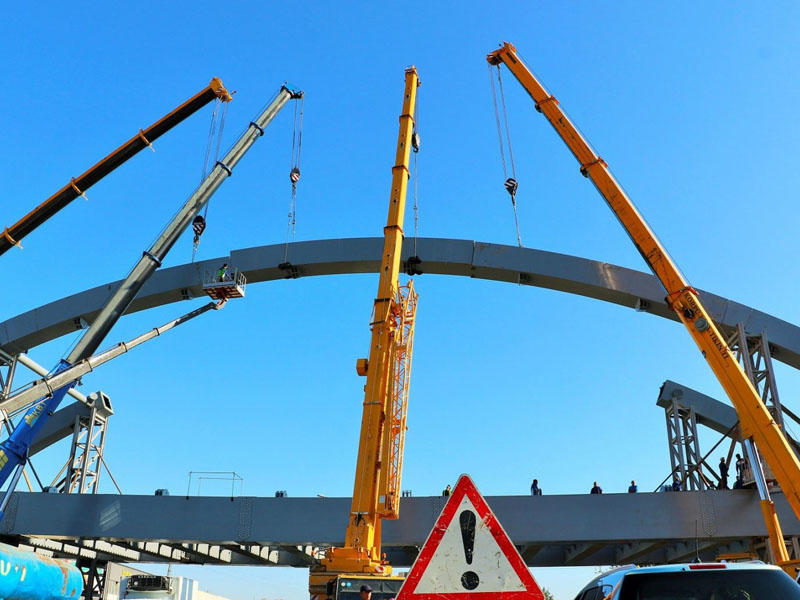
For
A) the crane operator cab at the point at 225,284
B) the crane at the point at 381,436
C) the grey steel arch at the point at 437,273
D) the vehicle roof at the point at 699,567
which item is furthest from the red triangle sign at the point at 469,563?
the crane operator cab at the point at 225,284

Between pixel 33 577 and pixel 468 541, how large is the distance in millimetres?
7427

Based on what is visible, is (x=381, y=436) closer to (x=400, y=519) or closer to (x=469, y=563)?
(x=400, y=519)

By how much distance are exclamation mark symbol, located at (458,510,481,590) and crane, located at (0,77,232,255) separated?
3040cm

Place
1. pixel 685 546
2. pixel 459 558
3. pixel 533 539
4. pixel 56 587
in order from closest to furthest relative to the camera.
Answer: pixel 459 558 → pixel 56 587 → pixel 533 539 → pixel 685 546

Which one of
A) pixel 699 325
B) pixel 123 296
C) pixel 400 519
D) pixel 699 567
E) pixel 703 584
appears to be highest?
pixel 123 296

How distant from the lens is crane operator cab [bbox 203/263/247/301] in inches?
1198

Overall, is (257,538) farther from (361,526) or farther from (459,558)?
(459,558)

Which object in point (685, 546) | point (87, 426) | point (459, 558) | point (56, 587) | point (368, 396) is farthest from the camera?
point (87, 426)

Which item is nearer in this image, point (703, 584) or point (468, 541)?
point (468, 541)

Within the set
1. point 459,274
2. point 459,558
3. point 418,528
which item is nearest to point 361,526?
point 418,528

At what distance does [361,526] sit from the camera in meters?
19.9

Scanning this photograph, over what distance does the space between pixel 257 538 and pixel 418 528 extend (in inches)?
257

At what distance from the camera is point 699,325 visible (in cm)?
2320

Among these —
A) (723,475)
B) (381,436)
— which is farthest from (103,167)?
(723,475)
